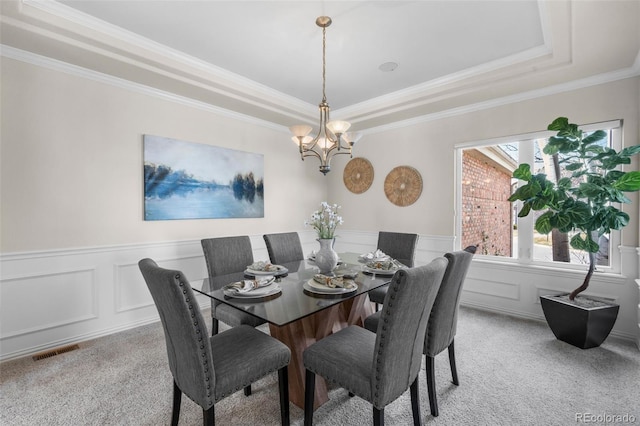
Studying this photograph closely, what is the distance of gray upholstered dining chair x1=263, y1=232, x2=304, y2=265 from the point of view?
3017mm

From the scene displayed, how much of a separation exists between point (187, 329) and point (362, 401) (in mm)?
1264

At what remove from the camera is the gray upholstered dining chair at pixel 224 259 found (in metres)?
2.36

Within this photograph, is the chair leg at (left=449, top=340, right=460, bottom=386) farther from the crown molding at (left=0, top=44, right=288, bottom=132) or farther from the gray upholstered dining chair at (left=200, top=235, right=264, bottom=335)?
the crown molding at (left=0, top=44, right=288, bottom=132)

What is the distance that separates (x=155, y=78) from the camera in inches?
116

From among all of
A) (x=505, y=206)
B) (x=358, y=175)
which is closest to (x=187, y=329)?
(x=505, y=206)

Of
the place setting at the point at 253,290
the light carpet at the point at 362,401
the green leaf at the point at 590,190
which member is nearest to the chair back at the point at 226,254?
the place setting at the point at 253,290

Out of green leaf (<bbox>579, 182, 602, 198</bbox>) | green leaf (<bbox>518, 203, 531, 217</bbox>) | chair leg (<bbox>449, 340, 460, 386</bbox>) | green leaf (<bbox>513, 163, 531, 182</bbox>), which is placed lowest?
chair leg (<bbox>449, 340, 460, 386</bbox>)

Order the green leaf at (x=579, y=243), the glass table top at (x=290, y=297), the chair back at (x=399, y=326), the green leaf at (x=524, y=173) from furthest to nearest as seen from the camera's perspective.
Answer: the green leaf at (x=524, y=173) < the green leaf at (x=579, y=243) < the glass table top at (x=290, y=297) < the chair back at (x=399, y=326)

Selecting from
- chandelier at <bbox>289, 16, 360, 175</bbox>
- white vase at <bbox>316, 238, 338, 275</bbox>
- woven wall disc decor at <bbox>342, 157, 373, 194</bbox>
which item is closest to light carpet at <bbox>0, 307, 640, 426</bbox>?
white vase at <bbox>316, 238, 338, 275</bbox>

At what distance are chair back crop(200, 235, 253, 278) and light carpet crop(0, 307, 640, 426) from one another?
0.85 metres

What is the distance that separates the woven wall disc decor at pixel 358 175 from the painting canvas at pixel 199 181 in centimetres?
150

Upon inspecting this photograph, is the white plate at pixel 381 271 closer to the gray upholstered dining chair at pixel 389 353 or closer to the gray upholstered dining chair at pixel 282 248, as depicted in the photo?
the gray upholstered dining chair at pixel 389 353

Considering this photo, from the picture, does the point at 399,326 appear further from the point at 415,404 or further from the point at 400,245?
the point at 400,245

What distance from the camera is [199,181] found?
3.55 metres
